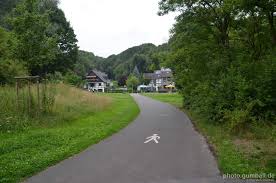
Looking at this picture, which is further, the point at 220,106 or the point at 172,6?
the point at 172,6

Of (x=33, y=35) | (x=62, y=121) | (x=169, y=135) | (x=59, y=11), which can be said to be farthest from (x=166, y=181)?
(x=59, y=11)

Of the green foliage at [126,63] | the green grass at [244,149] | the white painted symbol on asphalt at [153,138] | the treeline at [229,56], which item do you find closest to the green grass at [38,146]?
the white painted symbol on asphalt at [153,138]

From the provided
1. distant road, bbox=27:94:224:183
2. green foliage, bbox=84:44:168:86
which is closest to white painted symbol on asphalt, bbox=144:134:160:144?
distant road, bbox=27:94:224:183

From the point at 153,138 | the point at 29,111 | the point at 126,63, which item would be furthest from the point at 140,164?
the point at 126,63

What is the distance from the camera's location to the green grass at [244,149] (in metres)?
9.98

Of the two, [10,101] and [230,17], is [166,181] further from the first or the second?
[230,17]

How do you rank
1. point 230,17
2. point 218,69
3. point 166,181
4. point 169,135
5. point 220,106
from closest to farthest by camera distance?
point 166,181 → point 169,135 → point 220,106 → point 218,69 → point 230,17

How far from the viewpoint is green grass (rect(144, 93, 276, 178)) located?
998 cm

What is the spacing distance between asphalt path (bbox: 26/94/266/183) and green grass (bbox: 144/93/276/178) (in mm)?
359

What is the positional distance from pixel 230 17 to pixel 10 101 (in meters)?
13.2

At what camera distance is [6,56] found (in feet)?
91.7

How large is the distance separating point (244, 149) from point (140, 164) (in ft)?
11.8

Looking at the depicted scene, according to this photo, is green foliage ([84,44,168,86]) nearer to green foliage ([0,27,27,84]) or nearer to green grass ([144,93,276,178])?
green foliage ([0,27,27,84])

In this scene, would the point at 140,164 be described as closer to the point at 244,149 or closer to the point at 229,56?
the point at 244,149
